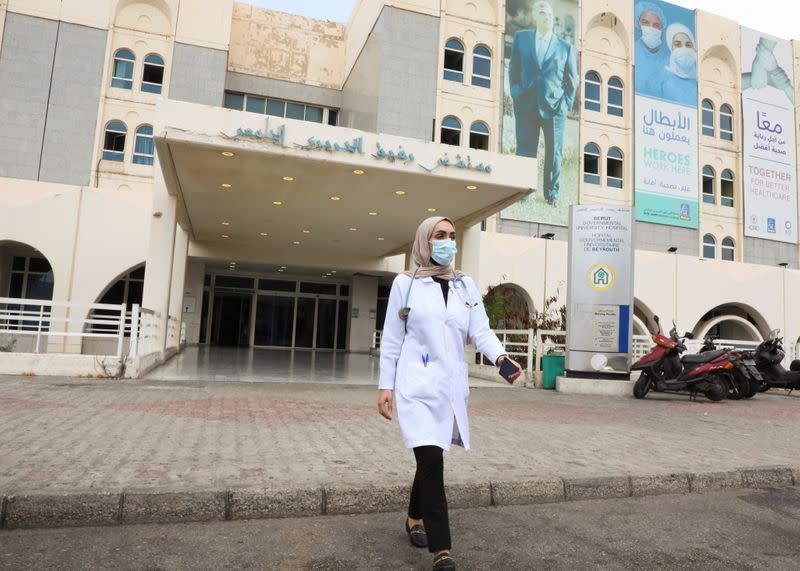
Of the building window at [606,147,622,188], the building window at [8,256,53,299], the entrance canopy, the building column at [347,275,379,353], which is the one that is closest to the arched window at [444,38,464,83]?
the building window at [606,147,622,188]

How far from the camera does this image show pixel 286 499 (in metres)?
3.51

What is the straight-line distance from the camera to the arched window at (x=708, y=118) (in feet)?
92.6

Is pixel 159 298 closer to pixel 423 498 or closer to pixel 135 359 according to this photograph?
pixel 135 359

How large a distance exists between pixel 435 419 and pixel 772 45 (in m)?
35.1

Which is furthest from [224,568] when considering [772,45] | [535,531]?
[772,45]

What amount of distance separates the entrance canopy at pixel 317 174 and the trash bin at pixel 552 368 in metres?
3.54

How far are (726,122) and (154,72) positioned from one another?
86.2 ft

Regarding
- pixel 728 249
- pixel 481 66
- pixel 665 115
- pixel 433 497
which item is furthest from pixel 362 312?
pixel 433 497

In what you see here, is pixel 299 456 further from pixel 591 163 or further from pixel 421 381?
pixel 591 163

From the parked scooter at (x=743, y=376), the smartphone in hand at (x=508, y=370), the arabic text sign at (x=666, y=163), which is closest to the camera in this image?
the smartphone in hand at (x=508, y=370)

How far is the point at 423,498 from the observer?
2758mm

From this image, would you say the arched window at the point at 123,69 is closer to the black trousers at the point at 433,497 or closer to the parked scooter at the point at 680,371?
the parked scooter at the point at 680,371

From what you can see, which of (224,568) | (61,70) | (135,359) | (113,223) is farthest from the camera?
(61,70)

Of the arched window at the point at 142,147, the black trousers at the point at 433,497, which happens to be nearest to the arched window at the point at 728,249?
the arched window at the point at 142,147
